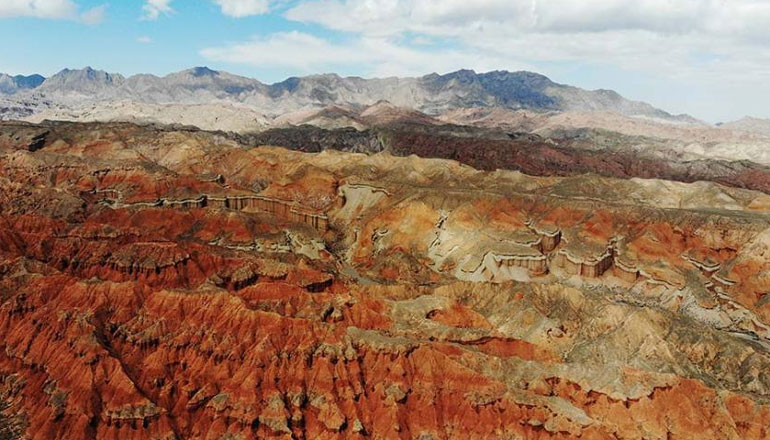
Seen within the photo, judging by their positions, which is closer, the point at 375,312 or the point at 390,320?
the point at 390,320

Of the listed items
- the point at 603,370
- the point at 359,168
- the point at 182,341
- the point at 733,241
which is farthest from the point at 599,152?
the point at 182,341

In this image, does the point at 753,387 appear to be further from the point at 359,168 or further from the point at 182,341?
the point at 359,168

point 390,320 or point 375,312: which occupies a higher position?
point 375,312

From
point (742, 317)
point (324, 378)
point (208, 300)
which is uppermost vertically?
point (208, 300)
